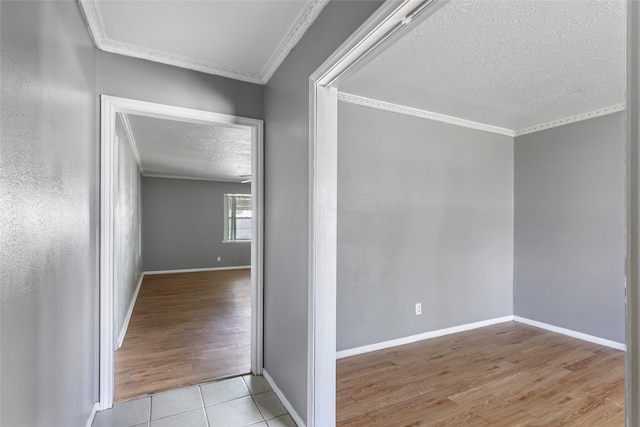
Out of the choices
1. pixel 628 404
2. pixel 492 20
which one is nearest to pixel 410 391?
pixel 628 404

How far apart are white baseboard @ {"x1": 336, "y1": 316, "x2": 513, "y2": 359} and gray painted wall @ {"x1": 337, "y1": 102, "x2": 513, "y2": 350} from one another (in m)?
0.05

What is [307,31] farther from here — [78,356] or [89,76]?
[78,356]

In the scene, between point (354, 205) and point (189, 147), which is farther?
point (189, 147)

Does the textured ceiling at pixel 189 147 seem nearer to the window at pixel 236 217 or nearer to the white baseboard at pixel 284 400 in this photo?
the window at pixel 236 217

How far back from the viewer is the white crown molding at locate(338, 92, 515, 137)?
2918 millimetres

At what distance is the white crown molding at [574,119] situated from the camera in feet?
10.1

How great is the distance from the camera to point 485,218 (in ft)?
12.1

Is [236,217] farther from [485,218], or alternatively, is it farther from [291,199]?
[291,199]

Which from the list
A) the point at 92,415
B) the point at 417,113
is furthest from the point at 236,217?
the point at 92,415

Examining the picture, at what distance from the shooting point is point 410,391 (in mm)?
2279

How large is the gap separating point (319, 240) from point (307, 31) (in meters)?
1.20

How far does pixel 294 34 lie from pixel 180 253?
22.7 feet

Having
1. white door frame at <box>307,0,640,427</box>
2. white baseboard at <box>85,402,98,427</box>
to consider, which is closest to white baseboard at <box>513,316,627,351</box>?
white door frame at <box>307,0,640,427</box>

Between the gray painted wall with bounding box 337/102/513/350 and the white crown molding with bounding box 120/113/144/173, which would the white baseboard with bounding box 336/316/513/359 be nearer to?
the gray painted wall with bounding box 337/102/513/350
